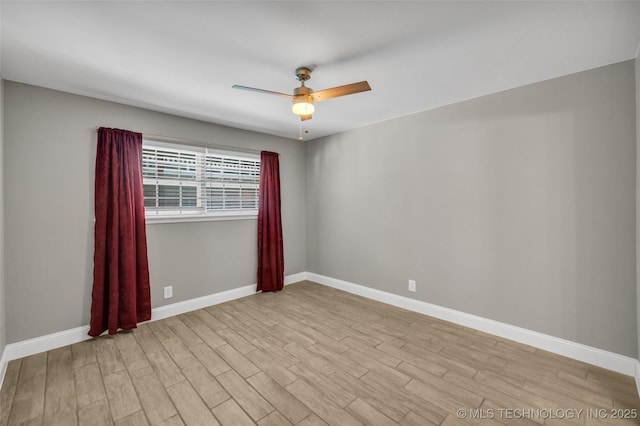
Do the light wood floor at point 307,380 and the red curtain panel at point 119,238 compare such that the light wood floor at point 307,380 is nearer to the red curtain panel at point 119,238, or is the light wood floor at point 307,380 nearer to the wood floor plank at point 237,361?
the wood floor plank at point 237,361

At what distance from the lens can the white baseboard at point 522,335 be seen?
216 centimetres

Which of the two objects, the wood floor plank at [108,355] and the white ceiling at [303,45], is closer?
the white ceiling at [303,45]

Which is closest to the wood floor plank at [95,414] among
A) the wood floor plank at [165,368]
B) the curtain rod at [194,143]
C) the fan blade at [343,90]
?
the wood floor plank at [165,368]

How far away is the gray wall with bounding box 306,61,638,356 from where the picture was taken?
2184 mm

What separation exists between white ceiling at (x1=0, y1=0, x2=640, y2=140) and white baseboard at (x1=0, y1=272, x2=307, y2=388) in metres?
2.29

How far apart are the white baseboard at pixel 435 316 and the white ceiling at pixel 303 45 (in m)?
2.29

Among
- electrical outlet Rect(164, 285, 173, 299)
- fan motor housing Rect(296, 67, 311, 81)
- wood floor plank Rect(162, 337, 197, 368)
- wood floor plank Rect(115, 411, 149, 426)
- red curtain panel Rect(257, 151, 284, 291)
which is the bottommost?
wood floor plank Rect(115, 411, 149, 426)

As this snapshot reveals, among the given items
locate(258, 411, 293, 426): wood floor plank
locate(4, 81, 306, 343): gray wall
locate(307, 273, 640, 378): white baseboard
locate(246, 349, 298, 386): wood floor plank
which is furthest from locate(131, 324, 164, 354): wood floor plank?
locate(307, 273, 640, 378): white baseboard

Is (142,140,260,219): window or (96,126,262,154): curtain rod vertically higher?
(96,126,262,154): curtain rod

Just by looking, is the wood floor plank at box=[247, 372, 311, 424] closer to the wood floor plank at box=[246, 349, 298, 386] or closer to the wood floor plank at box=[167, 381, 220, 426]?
the wood floor plank at box=[246, 349, 298, 386]

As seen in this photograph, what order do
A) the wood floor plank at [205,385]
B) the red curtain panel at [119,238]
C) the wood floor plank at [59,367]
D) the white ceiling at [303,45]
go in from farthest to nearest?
the red curtain panel at [119,238]
the wood floor plank at [59,367]
the wood floor plank at [205,385]
the white ceiling at [303,45]

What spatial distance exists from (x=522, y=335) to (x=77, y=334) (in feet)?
13.9

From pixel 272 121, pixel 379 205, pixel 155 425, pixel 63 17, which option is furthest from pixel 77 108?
pixel 379 205

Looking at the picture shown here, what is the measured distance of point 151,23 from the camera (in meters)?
1.69
